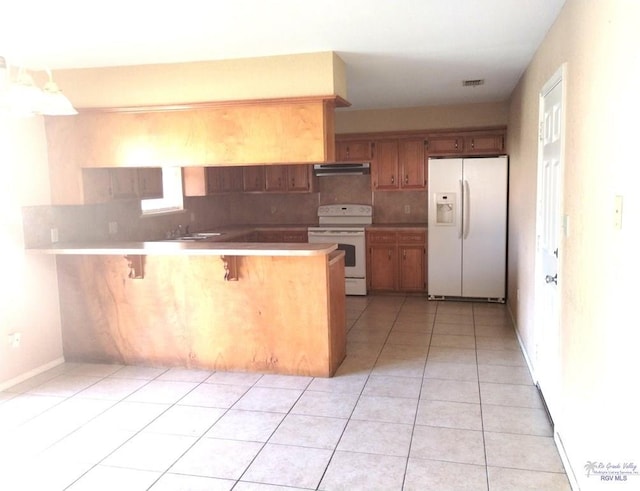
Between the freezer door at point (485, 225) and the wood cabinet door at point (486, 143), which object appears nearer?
the freezer door at point (485, 225)

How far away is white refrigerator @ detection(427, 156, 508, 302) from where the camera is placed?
6.27 meters

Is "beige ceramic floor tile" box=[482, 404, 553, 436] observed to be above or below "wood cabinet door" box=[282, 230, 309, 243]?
below

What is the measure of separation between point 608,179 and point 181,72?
3207 millimetres

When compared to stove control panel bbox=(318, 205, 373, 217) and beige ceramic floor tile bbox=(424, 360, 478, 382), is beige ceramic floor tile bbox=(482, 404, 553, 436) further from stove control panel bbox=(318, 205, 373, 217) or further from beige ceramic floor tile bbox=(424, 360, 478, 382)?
stove control panel bbox=(318, 205, 373, 217)

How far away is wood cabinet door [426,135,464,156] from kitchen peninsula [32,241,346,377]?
2949 mm

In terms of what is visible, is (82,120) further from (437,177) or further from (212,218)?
(437,177)

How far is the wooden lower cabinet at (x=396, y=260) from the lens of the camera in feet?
22.3

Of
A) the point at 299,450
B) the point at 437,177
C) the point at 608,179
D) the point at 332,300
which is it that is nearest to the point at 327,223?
the point at 437,177

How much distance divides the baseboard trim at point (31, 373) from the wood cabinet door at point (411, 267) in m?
4.04

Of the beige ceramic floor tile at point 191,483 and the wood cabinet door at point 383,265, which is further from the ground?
the wood cabinet door at point 383,265

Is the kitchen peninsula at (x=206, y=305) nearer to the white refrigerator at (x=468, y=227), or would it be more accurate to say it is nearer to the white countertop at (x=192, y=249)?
the white countertop at (x=192, y=249)

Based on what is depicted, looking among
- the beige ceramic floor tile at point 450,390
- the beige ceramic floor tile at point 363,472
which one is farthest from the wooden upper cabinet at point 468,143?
the beige ceramic floor tile at point 363,472

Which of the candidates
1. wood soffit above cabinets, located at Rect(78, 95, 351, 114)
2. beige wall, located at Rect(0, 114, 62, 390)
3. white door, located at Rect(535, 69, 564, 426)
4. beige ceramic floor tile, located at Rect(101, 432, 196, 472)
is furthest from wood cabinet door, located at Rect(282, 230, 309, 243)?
beige ceramic floor tile, located at Rect(101, 432, 196, 472)

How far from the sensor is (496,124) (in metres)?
6.50
